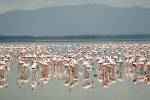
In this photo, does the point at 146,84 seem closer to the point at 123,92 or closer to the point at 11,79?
the point at 123,92

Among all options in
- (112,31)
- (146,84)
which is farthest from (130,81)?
(112,31)

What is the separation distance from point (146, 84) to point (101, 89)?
38.6 inches

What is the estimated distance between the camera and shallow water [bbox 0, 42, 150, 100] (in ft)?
21.6

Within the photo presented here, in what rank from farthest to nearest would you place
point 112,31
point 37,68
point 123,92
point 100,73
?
point 112,31 < point 37,68 < point 100,73 < point 123,92

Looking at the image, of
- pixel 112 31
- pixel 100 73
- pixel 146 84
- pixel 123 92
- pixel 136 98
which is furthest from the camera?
pixel 112 31

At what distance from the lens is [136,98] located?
6555 millimetres

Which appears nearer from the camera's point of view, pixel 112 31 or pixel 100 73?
pixel 100 73

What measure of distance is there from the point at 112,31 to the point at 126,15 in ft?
4.48

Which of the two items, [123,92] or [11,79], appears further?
[11,79]

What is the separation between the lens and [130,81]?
796cm

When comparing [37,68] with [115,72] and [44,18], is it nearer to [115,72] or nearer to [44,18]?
[115,72]

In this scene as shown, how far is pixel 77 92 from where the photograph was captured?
22.9 ft

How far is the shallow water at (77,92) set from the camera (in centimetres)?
659

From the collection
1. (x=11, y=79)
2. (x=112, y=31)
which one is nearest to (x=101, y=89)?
(x=11, y=79)
